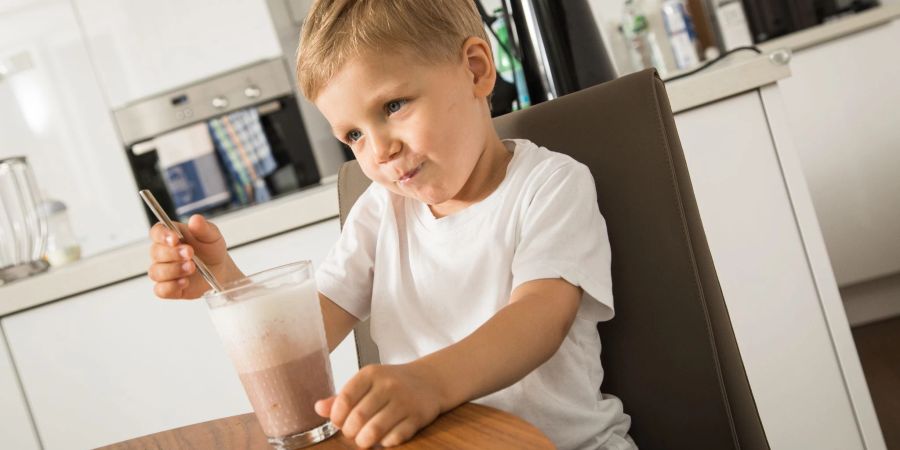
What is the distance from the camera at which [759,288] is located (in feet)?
4.00

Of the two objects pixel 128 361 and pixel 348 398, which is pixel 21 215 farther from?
pixel 348 398

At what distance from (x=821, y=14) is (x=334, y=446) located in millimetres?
2808

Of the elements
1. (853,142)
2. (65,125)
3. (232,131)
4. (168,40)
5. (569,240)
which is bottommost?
(853,142)

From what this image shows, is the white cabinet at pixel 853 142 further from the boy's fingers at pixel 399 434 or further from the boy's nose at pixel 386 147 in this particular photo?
the boy's fingers at pixel 399 434

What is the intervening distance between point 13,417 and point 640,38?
96.1 inches

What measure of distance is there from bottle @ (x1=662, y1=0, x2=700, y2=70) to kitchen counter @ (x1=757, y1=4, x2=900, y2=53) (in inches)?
16.0

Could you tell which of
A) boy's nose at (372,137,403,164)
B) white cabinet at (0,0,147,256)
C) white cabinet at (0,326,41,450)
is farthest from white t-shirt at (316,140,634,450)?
white cabinet at (0,0,147,256)

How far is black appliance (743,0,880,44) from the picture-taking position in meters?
2.85

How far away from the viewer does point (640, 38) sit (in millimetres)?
3115

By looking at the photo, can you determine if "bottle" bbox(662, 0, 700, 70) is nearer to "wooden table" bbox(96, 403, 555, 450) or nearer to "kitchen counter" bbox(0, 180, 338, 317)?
"kitchen counter" bbox(0, 180, 338, 317)

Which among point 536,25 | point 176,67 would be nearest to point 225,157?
point 176,67

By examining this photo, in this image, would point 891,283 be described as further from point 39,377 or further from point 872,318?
point 39,377

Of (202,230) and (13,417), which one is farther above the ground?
(202,230)

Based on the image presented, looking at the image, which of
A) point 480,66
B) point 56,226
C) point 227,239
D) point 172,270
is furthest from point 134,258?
point 56,226
